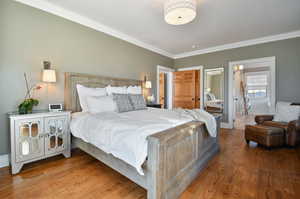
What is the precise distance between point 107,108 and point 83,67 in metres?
1.16

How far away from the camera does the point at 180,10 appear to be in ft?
6.55

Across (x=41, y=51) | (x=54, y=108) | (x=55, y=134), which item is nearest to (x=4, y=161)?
(x=55, y=134)

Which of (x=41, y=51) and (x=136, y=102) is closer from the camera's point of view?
(x=41, y=51)

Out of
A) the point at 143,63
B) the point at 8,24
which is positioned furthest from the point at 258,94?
the point at 8,24

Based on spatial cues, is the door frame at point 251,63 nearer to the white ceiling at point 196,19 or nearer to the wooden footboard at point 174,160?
the white ceiling at point 196,19

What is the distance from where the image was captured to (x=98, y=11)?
271cm

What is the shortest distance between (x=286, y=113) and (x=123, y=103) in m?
3.71

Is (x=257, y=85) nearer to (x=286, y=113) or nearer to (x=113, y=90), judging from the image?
(x=286, y=113)

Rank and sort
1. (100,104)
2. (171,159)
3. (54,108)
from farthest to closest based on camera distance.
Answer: (100,104) → (54,108) → (171,159)

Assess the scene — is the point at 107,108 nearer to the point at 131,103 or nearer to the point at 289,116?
the point at 131,103

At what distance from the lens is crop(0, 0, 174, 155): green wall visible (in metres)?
2.12

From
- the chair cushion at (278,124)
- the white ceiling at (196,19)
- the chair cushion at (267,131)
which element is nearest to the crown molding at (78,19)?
the white ceiling at (196,19)

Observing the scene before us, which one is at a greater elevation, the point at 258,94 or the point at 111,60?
the point at 111,60

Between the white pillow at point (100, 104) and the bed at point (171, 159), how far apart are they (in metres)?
0.60
